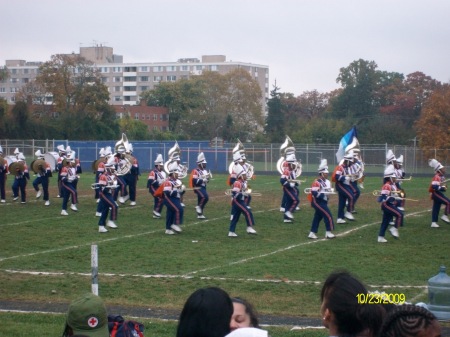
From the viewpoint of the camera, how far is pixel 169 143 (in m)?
58.8

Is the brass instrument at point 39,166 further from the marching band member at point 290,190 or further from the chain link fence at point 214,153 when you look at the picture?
the chain link fence at point 214,153

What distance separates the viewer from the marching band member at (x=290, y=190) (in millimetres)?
24316

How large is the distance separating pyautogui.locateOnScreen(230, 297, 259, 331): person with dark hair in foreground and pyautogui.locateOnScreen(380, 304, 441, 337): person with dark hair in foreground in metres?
1.19

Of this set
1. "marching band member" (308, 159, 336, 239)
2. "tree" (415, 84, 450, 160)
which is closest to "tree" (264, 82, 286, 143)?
"tree" (415, 84, 450, 160)

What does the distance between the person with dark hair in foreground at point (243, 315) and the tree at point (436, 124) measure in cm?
4983

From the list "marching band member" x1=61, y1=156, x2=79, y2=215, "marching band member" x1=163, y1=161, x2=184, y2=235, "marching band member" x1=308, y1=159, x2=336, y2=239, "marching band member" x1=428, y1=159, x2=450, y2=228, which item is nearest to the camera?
"marching band member" x1=308, y1=159, x2=336, y2=239

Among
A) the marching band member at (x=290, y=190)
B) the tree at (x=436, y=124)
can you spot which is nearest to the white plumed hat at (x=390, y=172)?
the marching band member at (x=290, y=190)

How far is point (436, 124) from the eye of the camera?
55062mm

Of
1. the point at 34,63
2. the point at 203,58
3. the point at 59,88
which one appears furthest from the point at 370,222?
the point at 34,63

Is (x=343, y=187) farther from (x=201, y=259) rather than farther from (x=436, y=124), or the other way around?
(x=436, y=124)

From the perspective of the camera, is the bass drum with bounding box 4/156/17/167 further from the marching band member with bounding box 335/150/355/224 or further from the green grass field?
the marching band member with bounding box 335/150/355/224

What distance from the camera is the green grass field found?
1287cm

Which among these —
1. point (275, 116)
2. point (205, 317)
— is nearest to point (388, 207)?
point (205, 317)

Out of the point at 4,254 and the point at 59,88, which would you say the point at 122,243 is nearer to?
the point at 4,254
